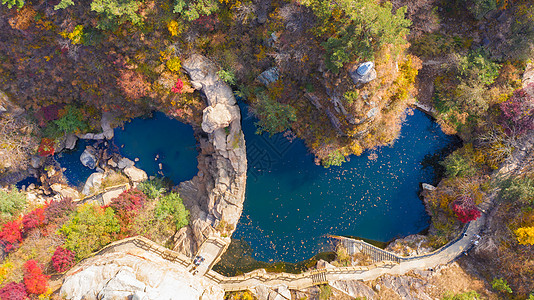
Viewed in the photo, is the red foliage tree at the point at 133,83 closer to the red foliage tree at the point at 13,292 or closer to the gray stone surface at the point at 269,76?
the gray stone surface at the point at 269,76

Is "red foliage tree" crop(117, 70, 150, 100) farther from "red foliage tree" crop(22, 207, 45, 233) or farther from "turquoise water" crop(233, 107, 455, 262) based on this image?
"red foliage tree" crop(22, 207, 45, 233)

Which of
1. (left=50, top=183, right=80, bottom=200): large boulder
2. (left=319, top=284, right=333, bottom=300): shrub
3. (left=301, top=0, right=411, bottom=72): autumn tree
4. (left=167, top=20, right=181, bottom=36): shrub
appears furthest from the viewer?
(left=50, top=183, right=80, bottom=200): large boulder

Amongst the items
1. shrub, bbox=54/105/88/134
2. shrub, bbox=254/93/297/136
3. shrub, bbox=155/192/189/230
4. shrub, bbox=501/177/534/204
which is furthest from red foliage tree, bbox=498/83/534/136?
shrub, bbox=54/105/88/134

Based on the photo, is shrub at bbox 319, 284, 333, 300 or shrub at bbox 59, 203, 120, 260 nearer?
shrub at bbox 59, 203, 120, 260

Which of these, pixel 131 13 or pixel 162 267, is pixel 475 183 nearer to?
pixel 162 267

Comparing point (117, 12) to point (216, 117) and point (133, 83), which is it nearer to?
point (133, 83)

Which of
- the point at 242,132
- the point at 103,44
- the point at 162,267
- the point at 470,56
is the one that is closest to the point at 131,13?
the point at 103,44
